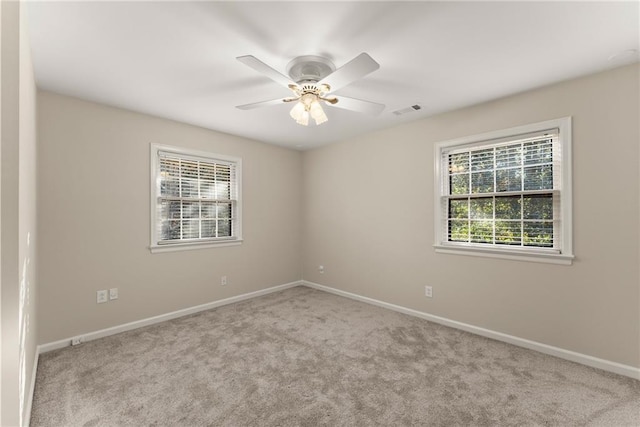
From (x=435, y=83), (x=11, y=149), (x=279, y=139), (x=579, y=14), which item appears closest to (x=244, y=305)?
(x=279, y=139)

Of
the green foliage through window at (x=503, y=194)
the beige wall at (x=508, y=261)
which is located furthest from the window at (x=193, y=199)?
the green foliage through window at (x=503, y=194)

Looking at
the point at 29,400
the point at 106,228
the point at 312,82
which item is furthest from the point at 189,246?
the point at 312,82

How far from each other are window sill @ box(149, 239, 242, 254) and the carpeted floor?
0.90m

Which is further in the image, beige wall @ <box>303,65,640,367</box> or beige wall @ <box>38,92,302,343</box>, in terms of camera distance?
beige wall @ <box>38,92,302,343</box>

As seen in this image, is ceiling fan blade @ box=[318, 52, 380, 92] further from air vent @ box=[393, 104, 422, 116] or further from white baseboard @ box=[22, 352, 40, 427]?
white baseboard @ box=[22, 352, 40, 427]

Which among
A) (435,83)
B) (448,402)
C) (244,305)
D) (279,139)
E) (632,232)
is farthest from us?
(279,139)

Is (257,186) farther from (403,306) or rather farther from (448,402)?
(448,402)

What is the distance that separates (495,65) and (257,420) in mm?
3079

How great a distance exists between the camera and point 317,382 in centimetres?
221

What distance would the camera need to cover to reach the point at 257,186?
4.53m

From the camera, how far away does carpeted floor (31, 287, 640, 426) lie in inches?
72.7

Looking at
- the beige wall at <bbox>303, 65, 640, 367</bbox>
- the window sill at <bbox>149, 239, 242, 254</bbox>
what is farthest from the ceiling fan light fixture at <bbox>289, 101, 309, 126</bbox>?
the window sill at <bbox>149, 239, 242, 254</bbox>

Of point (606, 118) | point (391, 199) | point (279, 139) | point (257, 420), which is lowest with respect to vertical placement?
point (257, 420)

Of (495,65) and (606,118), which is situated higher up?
(495,65)
